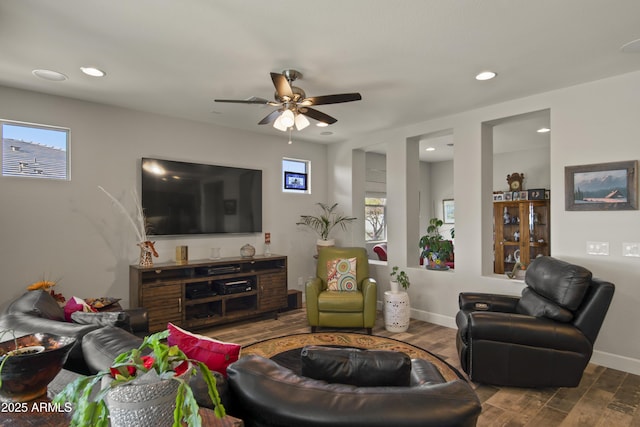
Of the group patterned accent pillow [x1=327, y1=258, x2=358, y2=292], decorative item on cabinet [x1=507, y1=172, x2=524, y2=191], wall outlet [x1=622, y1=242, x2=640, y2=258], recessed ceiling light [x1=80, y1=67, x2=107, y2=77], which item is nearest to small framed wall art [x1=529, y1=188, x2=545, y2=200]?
decorative item on cabinet [x1=507, y1=172, x2=524, y2=191]

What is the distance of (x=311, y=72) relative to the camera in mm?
3123

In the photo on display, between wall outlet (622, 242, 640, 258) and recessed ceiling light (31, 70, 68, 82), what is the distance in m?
5.20

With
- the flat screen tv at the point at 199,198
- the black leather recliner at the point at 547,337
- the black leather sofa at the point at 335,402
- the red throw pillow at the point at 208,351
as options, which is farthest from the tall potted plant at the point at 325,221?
the black leather sofa at the point at 335,402

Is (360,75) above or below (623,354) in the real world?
above

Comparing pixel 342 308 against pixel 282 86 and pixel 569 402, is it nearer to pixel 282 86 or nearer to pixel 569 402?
pixel 569 402

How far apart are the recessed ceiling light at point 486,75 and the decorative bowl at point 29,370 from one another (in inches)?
136

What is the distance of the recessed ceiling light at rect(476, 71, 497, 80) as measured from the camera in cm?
316

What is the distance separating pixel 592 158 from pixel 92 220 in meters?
5.10

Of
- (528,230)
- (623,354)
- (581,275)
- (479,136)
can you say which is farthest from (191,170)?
(528,230)

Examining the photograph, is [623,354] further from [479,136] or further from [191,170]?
[191,170]

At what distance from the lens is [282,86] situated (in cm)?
274

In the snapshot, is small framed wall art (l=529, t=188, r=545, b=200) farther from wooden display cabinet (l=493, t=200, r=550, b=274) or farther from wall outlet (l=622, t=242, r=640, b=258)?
wall outlet (l=622, t=242, r=640, b=258)

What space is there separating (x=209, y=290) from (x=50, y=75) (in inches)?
105

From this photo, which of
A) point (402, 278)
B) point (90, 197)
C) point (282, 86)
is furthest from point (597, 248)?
point (90, 197)
